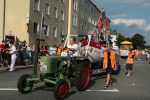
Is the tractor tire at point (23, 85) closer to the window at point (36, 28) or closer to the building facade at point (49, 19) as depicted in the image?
the building facade at point (49, 19)

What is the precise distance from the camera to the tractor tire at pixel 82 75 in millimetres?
7480

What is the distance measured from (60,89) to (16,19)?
71.4ft

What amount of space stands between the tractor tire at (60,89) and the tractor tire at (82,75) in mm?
706

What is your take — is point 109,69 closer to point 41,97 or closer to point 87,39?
point 87,39

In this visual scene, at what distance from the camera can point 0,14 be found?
26859 mm

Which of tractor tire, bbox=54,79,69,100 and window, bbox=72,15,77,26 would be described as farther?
window, bbox=72,15,77,26

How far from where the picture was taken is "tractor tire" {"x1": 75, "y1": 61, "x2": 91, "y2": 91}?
7480 millimetres

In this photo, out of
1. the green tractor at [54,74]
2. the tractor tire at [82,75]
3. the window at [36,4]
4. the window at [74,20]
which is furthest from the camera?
the window at [74,20]

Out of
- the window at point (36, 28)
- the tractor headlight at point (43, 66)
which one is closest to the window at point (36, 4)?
the window at point (36, 28)

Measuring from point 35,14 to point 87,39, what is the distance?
60.7 feet

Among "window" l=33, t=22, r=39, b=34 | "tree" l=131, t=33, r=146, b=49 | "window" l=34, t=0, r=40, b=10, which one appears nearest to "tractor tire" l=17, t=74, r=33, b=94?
"window" l=33, t=22, r=39, b=34

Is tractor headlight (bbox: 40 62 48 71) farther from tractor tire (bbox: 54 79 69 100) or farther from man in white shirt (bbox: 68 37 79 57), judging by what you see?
man in white shirt (bbox: 68 37 79 57)

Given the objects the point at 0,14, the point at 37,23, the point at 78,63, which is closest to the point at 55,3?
the point at 37,23

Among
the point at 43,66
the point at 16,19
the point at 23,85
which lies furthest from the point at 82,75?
the point at 16,19
